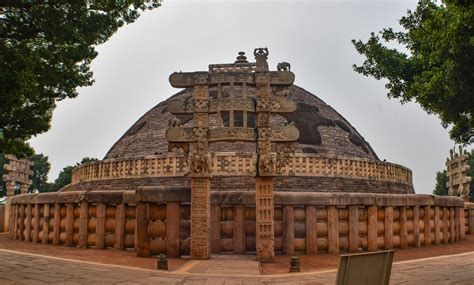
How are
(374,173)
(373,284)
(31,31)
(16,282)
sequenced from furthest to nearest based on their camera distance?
(374,173)
(31,31)
(16,282)
(373,284)

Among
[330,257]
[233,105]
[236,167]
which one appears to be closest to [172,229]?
[233,105]

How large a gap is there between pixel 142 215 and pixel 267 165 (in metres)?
2.77

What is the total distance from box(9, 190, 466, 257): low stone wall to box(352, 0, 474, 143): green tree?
2.56 meters

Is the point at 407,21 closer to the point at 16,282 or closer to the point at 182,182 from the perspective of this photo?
the point at 16,282

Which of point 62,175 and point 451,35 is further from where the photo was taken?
point 62,175

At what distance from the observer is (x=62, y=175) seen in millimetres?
41719

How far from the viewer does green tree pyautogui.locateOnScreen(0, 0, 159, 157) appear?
587 cm

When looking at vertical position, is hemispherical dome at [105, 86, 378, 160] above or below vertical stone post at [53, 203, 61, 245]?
above

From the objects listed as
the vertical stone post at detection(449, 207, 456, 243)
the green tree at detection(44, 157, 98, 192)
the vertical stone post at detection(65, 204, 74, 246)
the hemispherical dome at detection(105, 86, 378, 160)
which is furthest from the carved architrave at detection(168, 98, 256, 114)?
the green tree at detection(44, 157, 98, 192)

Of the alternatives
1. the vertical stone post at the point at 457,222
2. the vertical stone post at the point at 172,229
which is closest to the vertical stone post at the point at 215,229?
the vertical stone post at the point at 172,229

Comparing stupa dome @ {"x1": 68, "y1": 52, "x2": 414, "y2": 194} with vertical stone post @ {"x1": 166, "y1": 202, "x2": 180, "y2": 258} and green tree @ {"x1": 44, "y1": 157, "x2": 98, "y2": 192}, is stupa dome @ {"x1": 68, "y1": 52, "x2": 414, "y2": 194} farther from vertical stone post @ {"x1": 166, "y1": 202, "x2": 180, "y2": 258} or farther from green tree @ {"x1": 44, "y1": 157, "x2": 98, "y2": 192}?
green tree @ {"x1": 44, "y1": 157, "x2": 98, "y2": 192}

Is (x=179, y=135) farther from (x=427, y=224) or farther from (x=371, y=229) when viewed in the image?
(x=427, y=224)

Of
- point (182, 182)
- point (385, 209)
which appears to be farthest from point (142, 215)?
point (182, 182)

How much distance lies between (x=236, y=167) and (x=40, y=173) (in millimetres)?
33052
